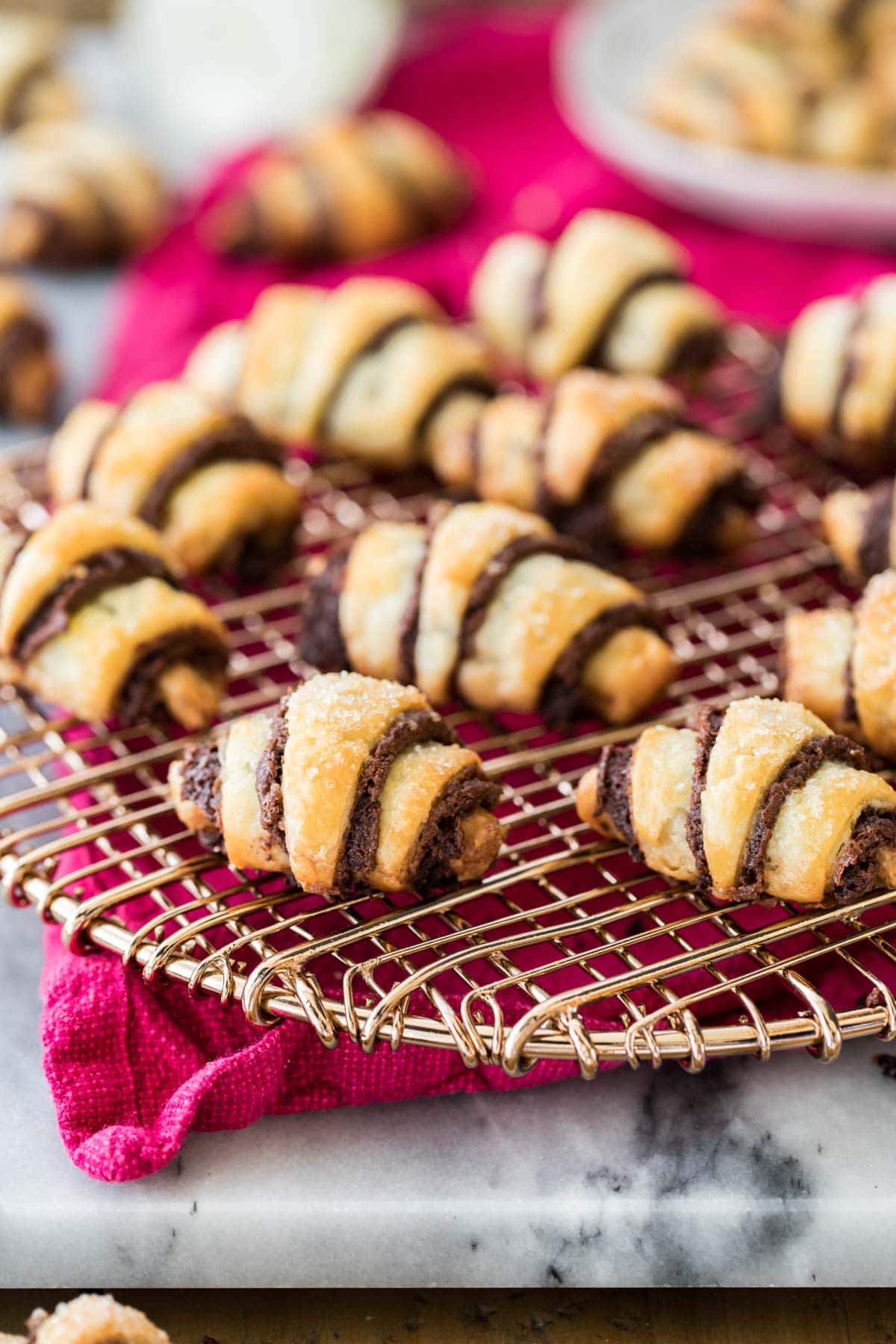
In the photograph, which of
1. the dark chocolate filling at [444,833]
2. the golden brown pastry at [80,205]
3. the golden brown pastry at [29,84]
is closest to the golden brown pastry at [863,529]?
the dark chocolate filling at [444,833]

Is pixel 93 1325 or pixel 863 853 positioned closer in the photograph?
pixel 93 1325

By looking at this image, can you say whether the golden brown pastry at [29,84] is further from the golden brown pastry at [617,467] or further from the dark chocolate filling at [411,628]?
the dark chocolate filling at [411,628]

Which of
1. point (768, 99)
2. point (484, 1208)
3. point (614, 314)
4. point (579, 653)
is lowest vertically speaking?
point (484, 1208)

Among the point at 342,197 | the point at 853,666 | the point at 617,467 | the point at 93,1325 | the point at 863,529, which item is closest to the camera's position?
the point at 93,1325

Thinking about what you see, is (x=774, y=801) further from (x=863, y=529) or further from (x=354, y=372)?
(x=354, y=372)

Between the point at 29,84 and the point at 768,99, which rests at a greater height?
the point at 768,99

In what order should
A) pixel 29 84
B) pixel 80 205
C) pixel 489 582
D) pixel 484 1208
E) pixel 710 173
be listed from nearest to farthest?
pixel 484 1208
pixel 489 582
pixel 710 173
pixel 80 205
pixel 29 84

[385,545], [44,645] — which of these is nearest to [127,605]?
[44,645]

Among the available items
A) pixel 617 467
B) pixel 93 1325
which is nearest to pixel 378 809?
pixel 93 1325
